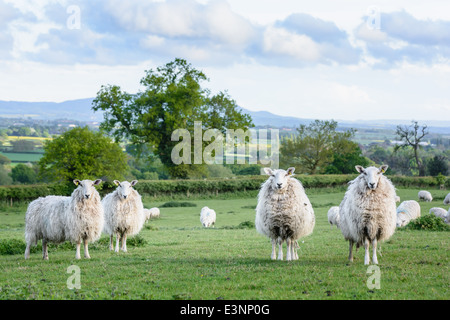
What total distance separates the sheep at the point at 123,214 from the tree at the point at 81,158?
3281 centimetres

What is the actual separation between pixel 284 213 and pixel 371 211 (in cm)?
207

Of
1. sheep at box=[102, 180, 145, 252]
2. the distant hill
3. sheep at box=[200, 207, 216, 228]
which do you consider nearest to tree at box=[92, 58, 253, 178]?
sheep at box=[200, 207, 216, 228]

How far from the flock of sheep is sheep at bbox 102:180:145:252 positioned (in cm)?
3

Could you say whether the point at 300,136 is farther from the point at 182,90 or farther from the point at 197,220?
the point at 197,220

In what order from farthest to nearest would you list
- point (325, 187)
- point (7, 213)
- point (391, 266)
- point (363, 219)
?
point (325, 187) → point (7, 213) → point (363, 219) → point (391, 266)

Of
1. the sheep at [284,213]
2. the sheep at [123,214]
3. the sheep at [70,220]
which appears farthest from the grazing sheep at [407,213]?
the sheep at [70,220]

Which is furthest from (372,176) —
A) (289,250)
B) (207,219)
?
(207,219)

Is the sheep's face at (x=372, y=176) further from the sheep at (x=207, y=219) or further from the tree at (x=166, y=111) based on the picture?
the tree at (x=166, y=111)

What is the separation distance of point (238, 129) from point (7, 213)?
91.3ft

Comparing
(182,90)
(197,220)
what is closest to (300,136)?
(182,90)

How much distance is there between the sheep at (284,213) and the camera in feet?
41.0

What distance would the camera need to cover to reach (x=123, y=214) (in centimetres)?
1612

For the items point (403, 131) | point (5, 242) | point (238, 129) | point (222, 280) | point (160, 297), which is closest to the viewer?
point (160, 297)
